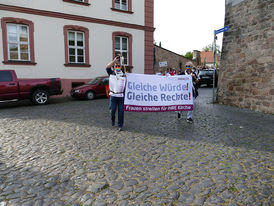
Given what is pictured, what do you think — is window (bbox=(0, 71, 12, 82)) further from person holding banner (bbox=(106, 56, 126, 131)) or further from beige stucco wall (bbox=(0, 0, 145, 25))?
person holding banner (bbox=(106, 56, 126, 131))

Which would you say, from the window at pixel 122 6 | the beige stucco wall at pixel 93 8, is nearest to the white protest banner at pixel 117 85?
the beige stucco wall at pixel 93 8

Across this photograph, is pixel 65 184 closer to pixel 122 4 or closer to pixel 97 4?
pixel 97 4

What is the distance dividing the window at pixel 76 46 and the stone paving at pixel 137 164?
9755 millimetres

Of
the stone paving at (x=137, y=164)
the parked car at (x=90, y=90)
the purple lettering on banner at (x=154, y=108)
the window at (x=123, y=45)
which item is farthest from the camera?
the window at (x=123, y=45)

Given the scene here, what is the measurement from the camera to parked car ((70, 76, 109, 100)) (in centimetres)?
1362

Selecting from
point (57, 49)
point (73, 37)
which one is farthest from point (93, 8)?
point (57, 49)

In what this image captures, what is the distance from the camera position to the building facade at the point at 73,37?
1412cm

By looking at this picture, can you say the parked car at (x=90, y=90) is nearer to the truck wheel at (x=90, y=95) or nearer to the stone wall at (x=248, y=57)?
the truck wheel at (x=90, y=95)

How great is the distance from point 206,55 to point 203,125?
87115 mm

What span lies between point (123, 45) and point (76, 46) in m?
3.71

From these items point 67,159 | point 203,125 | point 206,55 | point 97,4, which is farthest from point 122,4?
point 206,55

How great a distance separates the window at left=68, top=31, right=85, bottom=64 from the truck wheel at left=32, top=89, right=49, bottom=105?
469 centimetres

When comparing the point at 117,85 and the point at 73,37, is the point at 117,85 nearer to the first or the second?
the point at 117,85

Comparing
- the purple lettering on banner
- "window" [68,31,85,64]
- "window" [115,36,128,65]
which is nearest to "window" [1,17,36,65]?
"window" [68,31,85,64]
